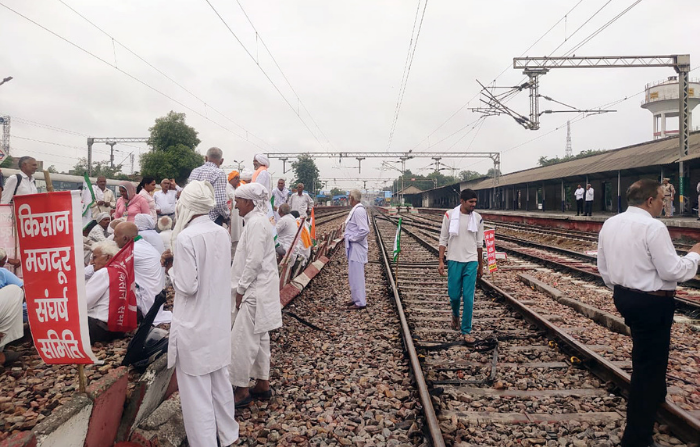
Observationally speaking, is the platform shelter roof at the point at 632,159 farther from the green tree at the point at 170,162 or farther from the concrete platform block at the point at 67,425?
the green tree at the point at 170,162

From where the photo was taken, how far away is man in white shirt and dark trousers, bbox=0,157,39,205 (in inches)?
233

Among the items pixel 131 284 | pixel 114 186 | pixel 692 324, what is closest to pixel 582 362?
pixel 692 324

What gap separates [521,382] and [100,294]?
13.1 ft

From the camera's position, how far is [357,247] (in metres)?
7.19

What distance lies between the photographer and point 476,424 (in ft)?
11.4

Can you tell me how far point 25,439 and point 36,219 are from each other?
1.16 metres

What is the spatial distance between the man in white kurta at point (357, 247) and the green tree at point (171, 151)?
1706 inches

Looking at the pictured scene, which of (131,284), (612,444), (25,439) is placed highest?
(131,284)

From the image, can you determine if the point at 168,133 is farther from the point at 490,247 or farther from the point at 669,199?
the point at 490,247

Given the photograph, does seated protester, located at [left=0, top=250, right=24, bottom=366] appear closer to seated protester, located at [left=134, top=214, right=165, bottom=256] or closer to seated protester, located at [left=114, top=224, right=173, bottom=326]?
seated protester, located at [left=114, top=224, right=173, bottom=326]

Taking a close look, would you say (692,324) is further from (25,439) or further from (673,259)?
(25,439)

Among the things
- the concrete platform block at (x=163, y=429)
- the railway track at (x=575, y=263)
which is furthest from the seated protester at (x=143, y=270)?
the railway track at (x=575, y=263)

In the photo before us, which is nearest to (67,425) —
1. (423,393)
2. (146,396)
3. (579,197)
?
(146,396)

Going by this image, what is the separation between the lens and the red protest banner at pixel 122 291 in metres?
4.09
